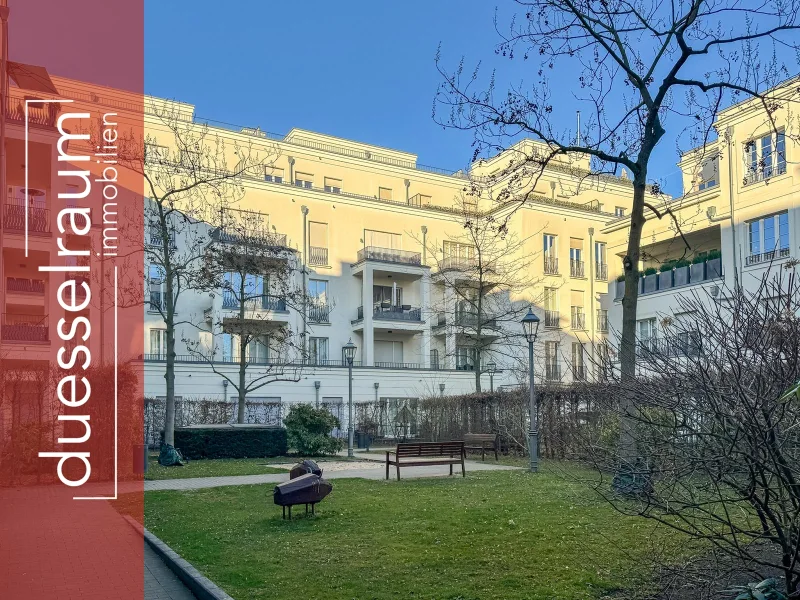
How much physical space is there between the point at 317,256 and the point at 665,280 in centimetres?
2192

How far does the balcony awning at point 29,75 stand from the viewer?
19297mm

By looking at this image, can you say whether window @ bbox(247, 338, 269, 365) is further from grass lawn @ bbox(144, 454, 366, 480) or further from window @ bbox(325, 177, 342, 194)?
grass lawn @ bbox(144, 454, 366, 480)

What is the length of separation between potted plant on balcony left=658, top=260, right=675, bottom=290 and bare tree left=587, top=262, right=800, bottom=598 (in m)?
26.8

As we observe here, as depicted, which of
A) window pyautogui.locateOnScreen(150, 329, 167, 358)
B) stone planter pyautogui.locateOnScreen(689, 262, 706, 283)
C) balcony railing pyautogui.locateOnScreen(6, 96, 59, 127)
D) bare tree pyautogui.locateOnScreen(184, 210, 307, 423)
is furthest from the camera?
window pyautogui.locateOnScreen(150, 329, 167, 358)

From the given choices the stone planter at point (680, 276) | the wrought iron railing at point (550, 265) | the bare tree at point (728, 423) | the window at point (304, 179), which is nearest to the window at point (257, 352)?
the window at point (304, 179)

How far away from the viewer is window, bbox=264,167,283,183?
45312 millimetres

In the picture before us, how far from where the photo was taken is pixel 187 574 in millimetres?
7262

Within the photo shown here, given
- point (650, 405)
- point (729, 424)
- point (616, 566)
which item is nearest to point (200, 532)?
point (616, 566)

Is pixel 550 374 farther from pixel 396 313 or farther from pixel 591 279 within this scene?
pixel 591 279

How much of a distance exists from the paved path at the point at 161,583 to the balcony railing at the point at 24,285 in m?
27.1

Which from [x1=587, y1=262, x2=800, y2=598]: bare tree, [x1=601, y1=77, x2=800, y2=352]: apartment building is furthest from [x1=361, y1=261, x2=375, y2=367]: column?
[x1=587, y1=262, x2=800, y2=598]: bare tree

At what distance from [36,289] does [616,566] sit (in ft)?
103

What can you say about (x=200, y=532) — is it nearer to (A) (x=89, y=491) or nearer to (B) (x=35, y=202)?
(A) (x=89, y=491)

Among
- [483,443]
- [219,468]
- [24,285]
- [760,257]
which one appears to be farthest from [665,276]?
[24,285]
